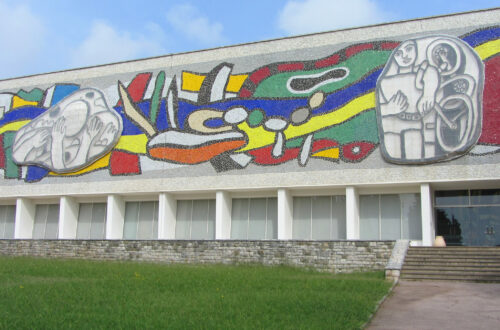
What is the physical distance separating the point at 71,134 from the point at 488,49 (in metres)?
19.8

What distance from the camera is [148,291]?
12594 mm

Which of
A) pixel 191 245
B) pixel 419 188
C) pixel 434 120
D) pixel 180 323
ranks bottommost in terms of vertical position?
pixel 180 323

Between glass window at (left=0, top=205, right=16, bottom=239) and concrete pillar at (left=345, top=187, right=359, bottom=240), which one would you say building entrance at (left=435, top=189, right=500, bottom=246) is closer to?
concrete pillar at (left=345, top=187, right=359, bottom=240)

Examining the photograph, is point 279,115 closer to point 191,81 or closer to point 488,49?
point 191,81

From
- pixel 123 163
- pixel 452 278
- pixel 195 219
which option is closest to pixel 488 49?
pixel 452 278

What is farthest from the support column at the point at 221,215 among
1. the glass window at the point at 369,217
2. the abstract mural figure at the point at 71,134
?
the abstract mural figure at the point at 71,134

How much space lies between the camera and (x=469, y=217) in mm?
22203

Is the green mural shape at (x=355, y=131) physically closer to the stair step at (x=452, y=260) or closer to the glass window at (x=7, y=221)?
the stair step at (x=452, y=260)

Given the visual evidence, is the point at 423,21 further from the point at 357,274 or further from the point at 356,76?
the point at 357,274

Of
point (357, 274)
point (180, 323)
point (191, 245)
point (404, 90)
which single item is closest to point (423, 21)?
point (404, 90)

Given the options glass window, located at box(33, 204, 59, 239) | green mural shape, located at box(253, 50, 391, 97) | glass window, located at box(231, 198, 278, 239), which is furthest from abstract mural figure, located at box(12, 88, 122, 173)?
green mural shape, located at box(253, 50, 391, 97)

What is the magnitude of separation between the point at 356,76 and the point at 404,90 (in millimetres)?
2122

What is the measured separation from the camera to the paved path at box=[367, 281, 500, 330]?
9359mm

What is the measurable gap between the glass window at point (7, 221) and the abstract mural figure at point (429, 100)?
20627 mm
